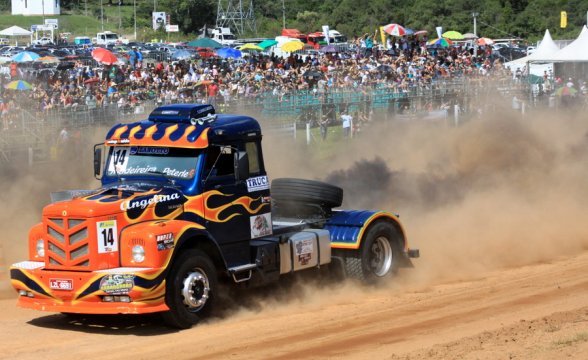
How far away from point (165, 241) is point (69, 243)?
45.8 inches

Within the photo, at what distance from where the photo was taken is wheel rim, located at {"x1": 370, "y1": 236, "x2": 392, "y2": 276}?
13586 mm

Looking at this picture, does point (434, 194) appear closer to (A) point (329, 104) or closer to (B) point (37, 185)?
(B) point (37, 185)

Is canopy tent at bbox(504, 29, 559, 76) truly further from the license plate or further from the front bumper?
the license plate

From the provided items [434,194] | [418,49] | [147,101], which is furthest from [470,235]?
[418,49]

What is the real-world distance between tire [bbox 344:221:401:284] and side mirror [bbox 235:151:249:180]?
233 centimetres

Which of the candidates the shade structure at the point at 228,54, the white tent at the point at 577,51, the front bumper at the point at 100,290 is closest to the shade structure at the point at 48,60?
the shade structure at the point at 228,54

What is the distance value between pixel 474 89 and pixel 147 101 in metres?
12.2

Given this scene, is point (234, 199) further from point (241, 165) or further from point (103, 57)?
point (103, 57)

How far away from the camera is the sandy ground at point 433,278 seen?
993cm

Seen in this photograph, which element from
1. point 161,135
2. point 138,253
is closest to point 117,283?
point 138,253

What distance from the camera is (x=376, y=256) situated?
13641 millimetres

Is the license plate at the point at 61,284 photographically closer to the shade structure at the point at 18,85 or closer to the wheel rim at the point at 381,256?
the wheel rim at the point at 381,256

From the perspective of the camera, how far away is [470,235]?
16203 millimetres

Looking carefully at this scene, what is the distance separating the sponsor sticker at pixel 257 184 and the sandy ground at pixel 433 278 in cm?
155
